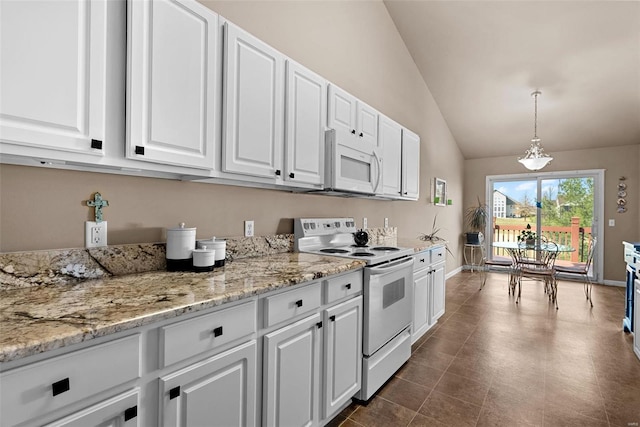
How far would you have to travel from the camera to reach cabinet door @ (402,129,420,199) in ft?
12.0

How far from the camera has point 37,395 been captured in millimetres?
733

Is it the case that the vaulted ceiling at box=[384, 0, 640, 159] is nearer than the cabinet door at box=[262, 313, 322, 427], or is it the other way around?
the cabinet door at box=[262, 313, 322, 427]

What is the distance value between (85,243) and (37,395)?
0.81 meters

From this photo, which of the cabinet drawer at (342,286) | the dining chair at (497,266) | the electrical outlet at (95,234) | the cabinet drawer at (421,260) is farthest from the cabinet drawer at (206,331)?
the dining chair at (497,266)

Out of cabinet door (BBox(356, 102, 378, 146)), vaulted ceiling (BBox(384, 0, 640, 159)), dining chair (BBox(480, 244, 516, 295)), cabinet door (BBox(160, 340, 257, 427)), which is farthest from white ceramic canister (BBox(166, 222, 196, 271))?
dining chair (BBox(480, 244, 516, 295))

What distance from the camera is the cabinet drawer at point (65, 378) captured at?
70 cm

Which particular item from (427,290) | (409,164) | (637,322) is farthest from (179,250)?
(637,322)

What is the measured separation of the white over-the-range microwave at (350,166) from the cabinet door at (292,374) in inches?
45.1

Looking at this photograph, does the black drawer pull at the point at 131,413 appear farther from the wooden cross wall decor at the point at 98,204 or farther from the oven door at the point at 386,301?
the oven door at the point at 386,301

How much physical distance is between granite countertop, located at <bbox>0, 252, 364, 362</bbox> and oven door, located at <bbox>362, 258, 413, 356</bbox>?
1.58ft

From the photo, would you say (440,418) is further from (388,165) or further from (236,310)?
(388,165)

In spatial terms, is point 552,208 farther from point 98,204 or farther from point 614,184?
point 98,204

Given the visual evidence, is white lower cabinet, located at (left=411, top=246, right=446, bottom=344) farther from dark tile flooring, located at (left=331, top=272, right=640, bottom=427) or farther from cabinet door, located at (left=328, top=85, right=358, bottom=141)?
cabinet door, located at (left=328, top=85, right=358, bottom=141)

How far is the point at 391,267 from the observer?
86.0 inches
